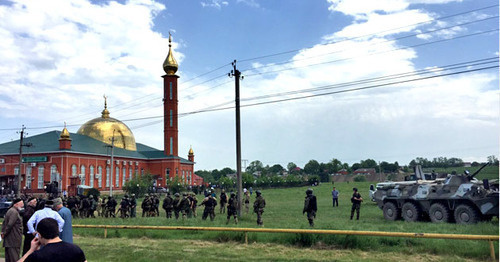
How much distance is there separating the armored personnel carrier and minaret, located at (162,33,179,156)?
2074 inches

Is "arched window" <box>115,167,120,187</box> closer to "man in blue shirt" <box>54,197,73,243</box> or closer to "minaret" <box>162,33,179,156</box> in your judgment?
"minaret" <box>162,33,179,156</box>

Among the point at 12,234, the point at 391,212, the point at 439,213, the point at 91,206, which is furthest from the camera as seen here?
the point at 91,206

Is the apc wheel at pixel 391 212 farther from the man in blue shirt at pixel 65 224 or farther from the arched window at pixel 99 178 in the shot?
the arched window at pixel 99 178

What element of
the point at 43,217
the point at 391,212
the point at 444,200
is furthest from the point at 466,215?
the point at 43,217

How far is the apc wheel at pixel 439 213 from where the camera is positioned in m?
17.5

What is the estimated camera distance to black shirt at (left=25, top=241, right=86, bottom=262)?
431 cm

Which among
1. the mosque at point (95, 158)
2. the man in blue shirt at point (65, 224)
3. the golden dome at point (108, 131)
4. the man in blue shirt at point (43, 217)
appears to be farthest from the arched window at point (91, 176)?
the man in blue shirt at point (43, 217)

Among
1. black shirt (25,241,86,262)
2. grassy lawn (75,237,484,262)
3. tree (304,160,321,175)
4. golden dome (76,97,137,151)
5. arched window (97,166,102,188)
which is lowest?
grassy lawn (75,237,484,262)

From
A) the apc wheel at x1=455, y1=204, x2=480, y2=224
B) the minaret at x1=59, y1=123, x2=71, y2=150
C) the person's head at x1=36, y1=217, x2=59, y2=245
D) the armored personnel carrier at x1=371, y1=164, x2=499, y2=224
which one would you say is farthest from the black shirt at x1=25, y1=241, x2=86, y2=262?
the minaret at x1=59, y1=123, x2=71, y2=150

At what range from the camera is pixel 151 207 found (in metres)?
23.3

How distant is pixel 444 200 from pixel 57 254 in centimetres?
1653

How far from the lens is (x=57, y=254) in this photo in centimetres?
435

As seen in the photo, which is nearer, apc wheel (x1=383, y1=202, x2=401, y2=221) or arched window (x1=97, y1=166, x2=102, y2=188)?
apc wheel (x1=383, y1=202, x2=401, y2=221)

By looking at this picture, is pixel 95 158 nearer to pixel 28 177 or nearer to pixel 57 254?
pixel 28 177
